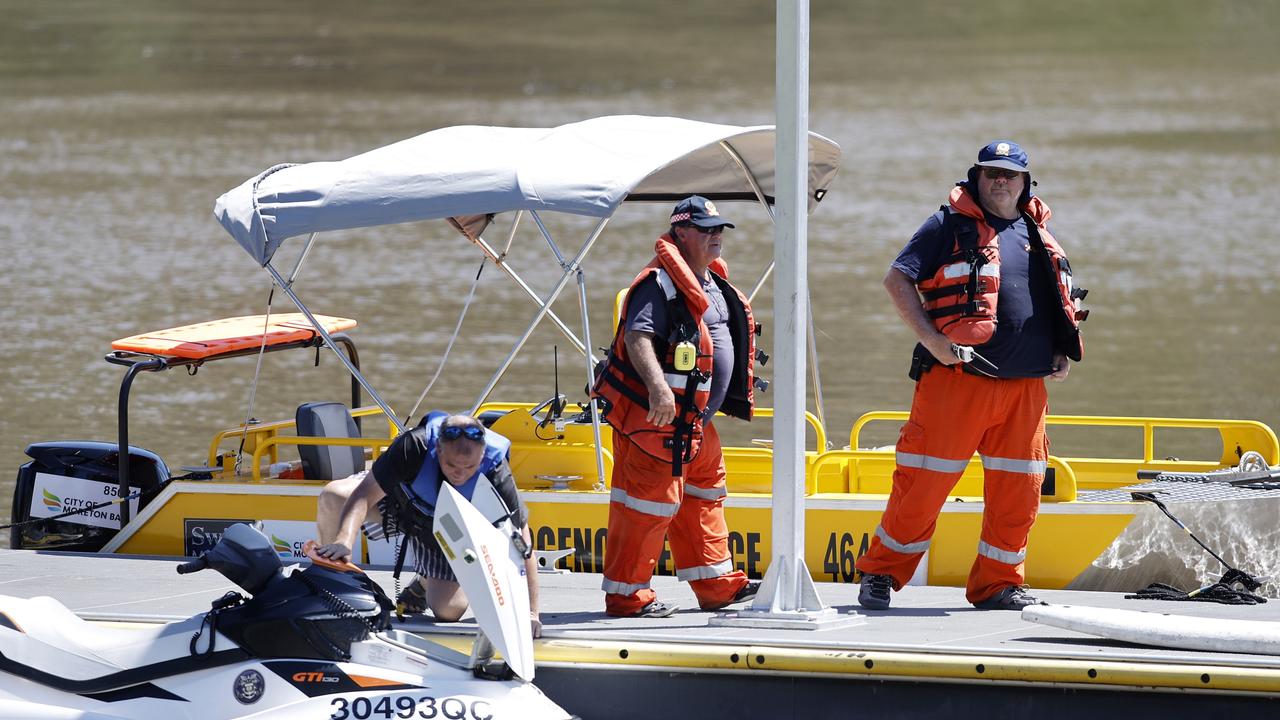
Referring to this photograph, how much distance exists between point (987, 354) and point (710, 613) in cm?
152

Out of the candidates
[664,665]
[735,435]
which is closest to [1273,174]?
[735,435]

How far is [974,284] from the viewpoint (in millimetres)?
7094

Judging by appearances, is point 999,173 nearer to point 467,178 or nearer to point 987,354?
point 987,354

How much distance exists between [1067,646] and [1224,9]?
120ft

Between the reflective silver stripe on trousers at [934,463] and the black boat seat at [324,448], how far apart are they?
2995mm

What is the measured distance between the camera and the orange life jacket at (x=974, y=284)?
7.09m

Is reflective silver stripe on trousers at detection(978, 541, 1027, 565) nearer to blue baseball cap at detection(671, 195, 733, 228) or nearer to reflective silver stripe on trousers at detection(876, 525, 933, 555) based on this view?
reflective silver stripe on trousers at detection(876, 525, 933, 555)

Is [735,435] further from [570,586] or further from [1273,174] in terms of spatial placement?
[1273,174]

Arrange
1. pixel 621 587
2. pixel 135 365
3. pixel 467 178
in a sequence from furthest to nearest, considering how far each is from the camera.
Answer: pixel 135 365 < pixel 467 178 < pixel 621 587

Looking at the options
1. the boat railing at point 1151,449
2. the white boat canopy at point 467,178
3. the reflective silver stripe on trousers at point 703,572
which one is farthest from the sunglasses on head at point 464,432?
the boat railing at point 1151,449

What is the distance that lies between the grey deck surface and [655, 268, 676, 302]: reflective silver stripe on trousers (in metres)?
1.28

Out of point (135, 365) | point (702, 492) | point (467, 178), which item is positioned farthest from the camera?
point (135, 365)

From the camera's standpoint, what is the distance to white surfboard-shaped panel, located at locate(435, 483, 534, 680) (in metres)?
6.17

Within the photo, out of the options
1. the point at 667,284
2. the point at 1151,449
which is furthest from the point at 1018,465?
the point at 1151,449
